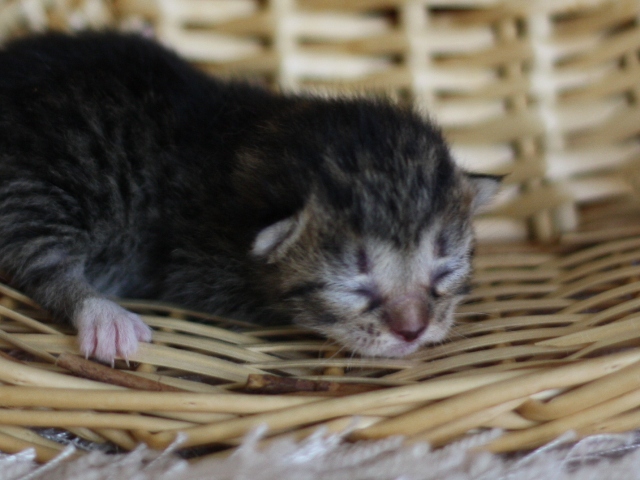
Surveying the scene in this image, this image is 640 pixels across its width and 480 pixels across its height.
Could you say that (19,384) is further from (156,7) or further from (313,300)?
(156,7)

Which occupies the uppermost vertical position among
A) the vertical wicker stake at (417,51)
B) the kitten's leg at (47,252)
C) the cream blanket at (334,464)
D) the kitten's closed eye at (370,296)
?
the vertical wicker stake at (417,51)

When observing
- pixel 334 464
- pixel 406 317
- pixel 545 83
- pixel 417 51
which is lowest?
pixel 334 464

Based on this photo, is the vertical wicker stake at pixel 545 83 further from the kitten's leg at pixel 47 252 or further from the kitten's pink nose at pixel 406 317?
the kitten's leg at pixel 47 252

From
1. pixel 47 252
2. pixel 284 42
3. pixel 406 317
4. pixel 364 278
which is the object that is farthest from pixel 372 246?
pixel 284 42

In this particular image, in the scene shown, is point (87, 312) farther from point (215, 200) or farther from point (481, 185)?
point (481, 185)

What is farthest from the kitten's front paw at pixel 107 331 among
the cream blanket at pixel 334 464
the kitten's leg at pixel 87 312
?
the cream blanket at pixel 334 464

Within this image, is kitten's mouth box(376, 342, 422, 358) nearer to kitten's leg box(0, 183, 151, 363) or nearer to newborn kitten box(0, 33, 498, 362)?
newborn kitten box(0, 33, 498, 362)

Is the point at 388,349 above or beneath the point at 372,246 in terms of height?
beneath
